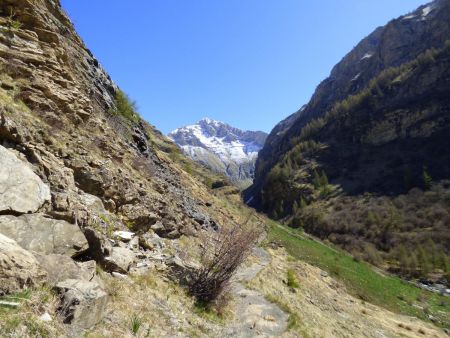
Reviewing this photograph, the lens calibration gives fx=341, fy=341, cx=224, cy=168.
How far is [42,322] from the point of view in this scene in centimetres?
460

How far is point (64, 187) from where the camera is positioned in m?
9.09

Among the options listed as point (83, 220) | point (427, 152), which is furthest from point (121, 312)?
point (427, 152)

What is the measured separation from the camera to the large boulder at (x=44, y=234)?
607cm

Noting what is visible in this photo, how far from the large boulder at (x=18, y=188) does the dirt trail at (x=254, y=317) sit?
542cm

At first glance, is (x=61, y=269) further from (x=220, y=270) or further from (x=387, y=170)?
(x=387, y=170)

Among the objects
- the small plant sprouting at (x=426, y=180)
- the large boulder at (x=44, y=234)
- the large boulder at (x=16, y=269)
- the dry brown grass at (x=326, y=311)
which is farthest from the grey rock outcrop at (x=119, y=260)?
the small plant sprouting at (x=426, y=180)

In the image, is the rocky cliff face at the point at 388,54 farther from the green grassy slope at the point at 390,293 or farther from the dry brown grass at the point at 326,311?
the dry brown grass at the point at 326,311

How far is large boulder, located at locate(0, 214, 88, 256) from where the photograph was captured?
6074mm

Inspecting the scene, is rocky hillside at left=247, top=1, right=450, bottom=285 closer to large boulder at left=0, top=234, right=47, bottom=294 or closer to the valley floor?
the valley floor

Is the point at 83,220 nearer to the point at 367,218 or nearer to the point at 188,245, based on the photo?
the point at 188,245

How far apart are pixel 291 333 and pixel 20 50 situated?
14.6m

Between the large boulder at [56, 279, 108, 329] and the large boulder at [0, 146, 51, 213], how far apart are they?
6.50ft

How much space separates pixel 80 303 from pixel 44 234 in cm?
193

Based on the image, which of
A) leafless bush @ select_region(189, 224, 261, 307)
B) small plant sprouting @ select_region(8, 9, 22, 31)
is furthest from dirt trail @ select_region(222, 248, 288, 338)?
small plant sprouting @ select_region(8, 9, 22, 31)
